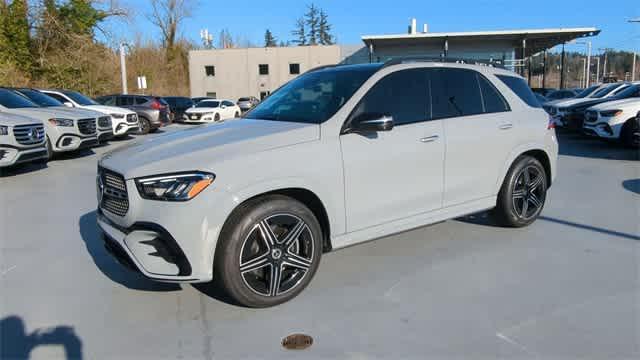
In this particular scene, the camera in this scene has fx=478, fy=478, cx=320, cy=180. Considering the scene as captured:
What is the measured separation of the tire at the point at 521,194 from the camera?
196 inches

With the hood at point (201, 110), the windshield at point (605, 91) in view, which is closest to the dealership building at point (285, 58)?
the hood at point (201, 110)

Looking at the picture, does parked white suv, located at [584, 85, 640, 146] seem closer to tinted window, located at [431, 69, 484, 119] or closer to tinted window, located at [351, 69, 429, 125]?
tinted window, located at [431, 69, 484, 119]

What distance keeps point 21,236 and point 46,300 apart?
1976mm

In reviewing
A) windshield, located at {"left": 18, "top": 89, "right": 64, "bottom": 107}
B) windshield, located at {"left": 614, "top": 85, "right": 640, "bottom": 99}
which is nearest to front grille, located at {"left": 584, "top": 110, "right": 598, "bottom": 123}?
windshield, located at {"left": 614, "top": 85, "right": 640, "bottom": 99}

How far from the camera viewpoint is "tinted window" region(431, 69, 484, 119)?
14.4ft

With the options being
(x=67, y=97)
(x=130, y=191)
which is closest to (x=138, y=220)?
(x=130, y=191)

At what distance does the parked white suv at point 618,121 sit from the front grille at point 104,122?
12.0 meters

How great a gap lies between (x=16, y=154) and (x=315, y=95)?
6661mm

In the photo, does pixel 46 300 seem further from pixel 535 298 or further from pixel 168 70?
pixel 168 70

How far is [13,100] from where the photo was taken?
33.3 feet

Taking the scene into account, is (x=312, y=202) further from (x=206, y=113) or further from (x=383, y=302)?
(x=206, y=113)

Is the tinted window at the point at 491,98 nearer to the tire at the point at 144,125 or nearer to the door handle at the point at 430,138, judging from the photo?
the door handle at the point at 430,138

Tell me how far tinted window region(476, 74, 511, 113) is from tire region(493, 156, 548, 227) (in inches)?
23.8

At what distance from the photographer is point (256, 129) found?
12.5 ft
